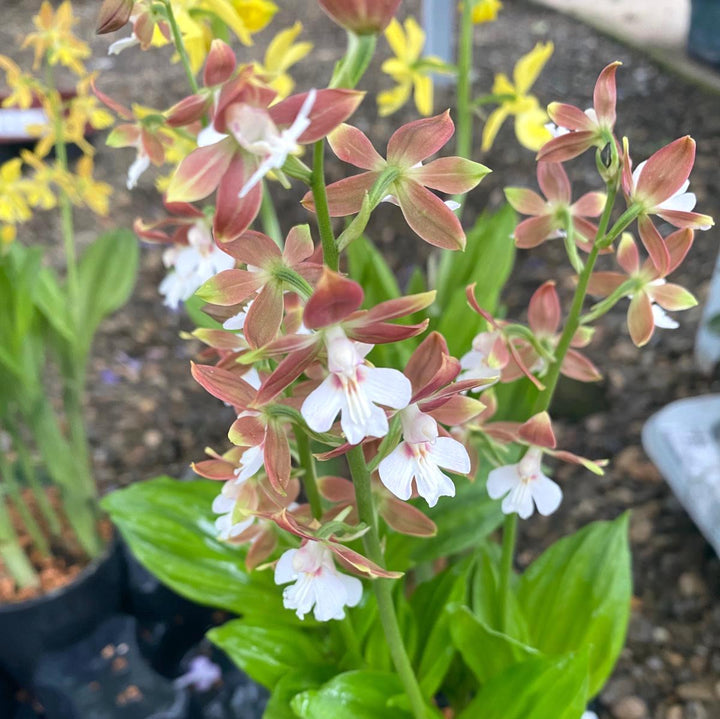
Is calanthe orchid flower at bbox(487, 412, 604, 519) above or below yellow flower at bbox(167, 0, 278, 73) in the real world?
below

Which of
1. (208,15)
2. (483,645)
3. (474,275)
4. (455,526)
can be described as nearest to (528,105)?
(474,275)

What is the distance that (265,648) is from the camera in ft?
2.39

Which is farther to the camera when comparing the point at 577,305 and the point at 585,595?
the point at 585,595

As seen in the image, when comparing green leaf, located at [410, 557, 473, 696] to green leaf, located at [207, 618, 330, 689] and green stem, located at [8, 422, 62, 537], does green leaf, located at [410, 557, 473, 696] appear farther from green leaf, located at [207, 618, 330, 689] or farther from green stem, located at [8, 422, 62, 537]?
green stem, located at [8, 422, 62, 537]

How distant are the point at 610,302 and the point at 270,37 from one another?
252 cm

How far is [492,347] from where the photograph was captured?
56 cm

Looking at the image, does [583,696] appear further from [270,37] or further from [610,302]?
[270,37]

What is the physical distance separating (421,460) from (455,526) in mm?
341

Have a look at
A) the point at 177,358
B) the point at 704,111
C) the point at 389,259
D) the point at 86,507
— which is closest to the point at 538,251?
the point at 389,259

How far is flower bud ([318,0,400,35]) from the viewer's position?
32 centimetres

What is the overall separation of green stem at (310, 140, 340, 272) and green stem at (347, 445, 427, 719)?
0.40 feet

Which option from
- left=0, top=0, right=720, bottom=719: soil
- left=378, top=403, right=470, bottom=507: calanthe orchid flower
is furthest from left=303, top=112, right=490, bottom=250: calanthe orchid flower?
left=0, top=0, right=720, bottom=719: soil

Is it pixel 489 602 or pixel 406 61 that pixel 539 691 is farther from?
pixel 406 61

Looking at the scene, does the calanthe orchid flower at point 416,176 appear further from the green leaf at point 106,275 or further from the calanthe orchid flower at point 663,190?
the green leaf at point 106,275
